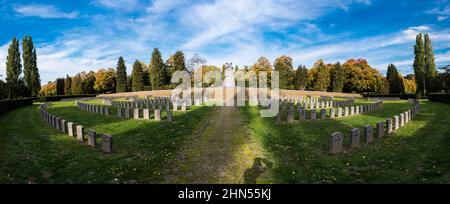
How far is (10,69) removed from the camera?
193 ft

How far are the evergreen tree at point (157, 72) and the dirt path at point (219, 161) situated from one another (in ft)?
235

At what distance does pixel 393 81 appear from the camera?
220 feet

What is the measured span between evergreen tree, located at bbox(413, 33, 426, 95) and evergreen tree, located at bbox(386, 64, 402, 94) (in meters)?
4.32

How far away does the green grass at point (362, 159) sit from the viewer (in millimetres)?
7828

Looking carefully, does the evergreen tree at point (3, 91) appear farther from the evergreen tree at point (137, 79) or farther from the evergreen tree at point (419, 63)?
the evergreen tree at point (419, 63)

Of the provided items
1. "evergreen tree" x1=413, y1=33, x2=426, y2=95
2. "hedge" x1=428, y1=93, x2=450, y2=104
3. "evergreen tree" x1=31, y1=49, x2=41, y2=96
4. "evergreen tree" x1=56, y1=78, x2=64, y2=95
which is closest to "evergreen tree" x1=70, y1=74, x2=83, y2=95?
"evergreen tree" x1=56, y1=78, x2=64, y2=95

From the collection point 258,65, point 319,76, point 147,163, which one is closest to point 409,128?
point 147,163

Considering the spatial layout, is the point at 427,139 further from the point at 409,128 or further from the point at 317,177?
the point at 317,177

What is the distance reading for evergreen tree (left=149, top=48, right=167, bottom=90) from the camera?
82.9 metres

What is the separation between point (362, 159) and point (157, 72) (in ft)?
256

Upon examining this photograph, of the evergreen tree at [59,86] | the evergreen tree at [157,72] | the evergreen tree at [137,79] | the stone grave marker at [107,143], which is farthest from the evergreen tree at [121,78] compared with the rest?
the stone grave marker at [107,143]

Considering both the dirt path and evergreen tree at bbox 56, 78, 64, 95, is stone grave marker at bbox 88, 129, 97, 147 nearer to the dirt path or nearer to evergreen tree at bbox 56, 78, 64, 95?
the dirt path
